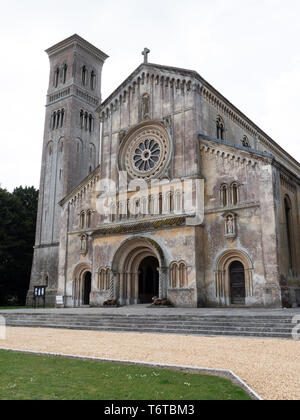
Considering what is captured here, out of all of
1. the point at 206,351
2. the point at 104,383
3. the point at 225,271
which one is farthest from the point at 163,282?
the point at 104,383

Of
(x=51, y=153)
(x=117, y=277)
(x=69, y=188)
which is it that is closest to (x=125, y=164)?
(x=117, y=277)

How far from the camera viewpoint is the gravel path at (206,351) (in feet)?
A: 25.8

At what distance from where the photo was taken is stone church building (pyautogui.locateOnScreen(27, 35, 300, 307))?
2553 centimetres

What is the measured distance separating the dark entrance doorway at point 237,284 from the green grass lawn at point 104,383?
17779 millimetres

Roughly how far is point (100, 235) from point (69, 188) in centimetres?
1365

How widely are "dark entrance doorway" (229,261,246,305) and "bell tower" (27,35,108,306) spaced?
69.3 feet

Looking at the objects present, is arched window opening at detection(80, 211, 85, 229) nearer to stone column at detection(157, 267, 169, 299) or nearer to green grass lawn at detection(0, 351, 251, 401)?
stone column at detection(157, 267, 169, 299)

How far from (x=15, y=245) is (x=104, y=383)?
40.3 m

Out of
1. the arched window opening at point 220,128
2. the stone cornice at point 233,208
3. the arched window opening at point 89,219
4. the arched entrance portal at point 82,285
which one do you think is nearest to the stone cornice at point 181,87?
the arched window opening at point 220,128

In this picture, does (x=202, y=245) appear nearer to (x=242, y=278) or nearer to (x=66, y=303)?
(x=242, y=278)

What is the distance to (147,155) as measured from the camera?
32.5m

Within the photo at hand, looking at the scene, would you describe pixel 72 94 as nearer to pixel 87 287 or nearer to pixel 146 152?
pixel 146 152

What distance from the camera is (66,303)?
1332 inches

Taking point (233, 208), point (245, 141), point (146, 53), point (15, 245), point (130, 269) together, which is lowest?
point (130, 269)
